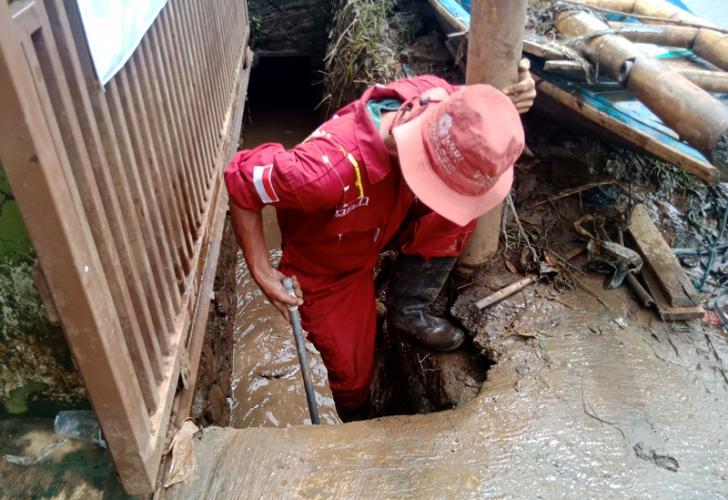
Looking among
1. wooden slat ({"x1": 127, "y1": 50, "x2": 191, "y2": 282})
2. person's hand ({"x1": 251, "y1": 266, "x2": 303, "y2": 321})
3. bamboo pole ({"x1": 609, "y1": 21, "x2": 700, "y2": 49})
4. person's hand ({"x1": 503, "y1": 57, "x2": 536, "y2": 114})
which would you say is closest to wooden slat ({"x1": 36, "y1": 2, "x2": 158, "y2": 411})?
wooden slat ({"x1": 127, "y1": 50, "x2": 191, "y2": 282})

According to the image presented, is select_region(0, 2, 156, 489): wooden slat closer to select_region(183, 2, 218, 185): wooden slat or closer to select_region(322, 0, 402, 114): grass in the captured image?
select_region(183, 2, 218, 185): wooden slat

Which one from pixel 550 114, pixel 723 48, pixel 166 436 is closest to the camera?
pixel 166 436

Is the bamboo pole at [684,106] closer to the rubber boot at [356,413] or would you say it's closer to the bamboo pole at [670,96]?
the bamboo pole at [670,96]

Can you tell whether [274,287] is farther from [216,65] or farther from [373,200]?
[216,65]

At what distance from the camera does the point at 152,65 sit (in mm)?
2287

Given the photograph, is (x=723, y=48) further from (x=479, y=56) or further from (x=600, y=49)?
(x=479, y=56)

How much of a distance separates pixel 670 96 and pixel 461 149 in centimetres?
125

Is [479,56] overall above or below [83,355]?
above

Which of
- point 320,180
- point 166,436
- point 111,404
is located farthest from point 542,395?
point 111,404

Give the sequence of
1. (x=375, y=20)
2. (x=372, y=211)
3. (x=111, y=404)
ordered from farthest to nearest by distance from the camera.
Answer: (x=375, y=20)
(x=372, y=211)
(x=111, y=404)

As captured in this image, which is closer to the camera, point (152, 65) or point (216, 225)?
point (152, 65)

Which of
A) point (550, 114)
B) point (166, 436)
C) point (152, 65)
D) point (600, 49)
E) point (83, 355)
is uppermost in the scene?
point (152, 65)

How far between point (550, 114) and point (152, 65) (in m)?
2.48

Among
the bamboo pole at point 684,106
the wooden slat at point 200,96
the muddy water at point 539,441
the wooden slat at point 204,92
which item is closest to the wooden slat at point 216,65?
the wooden slat at point 204,92
